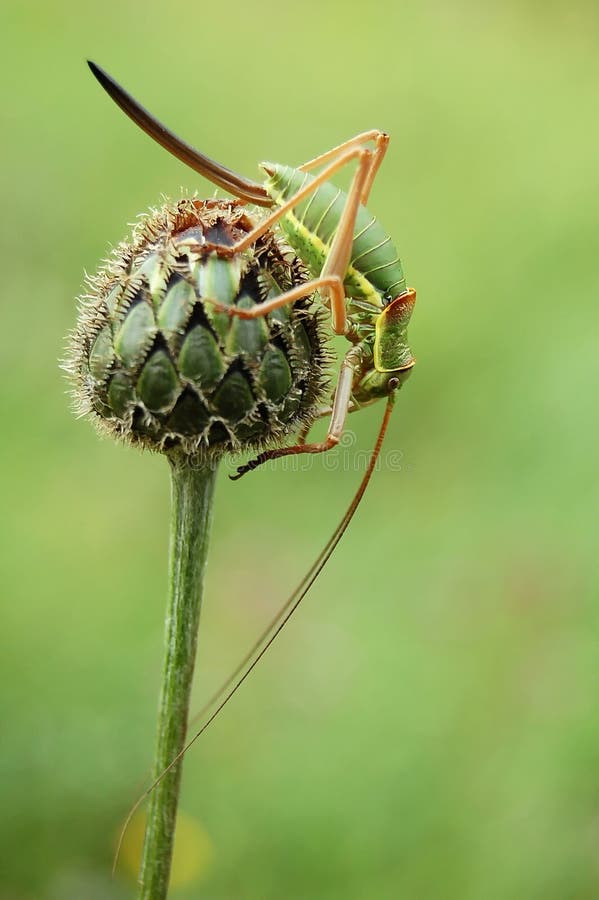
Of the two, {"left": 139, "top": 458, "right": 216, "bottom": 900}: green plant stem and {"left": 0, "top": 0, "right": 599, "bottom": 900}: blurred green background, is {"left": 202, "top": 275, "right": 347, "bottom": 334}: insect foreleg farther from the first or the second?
{"left": 0, "top": 0, "right": 599, "bottom": 900}: blurred green background

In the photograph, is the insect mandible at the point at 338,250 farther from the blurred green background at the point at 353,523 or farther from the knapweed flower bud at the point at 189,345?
the blurred green background at the point at 353,523

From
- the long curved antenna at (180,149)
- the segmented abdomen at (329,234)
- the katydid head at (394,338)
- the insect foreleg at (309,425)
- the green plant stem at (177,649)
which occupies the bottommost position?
the green plant stem at (177,649)

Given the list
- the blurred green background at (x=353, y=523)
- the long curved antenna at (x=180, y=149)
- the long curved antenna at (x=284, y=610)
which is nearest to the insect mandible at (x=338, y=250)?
the long curved antenna at (x=180, y=149)

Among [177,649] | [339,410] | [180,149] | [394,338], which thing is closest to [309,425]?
[339,410]

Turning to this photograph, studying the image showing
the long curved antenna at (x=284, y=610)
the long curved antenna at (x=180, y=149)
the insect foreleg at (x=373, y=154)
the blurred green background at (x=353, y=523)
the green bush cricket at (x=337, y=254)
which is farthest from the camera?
the blurred green background at (x=353, y=523)

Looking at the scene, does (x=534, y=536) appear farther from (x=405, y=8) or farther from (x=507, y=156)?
(x=405, y=8)

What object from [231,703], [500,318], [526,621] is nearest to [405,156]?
[500,318]
